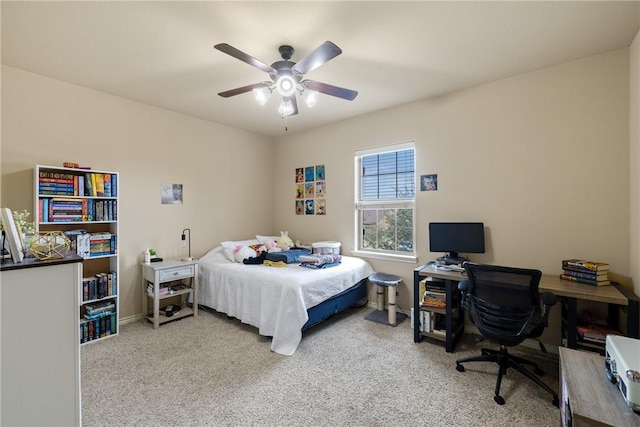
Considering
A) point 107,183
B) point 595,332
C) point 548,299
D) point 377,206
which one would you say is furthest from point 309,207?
point 595,332

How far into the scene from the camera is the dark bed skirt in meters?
2.91

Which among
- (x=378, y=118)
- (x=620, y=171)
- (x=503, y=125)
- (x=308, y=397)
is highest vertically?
(x=378, y=118)

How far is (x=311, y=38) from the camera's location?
2135 millimetres

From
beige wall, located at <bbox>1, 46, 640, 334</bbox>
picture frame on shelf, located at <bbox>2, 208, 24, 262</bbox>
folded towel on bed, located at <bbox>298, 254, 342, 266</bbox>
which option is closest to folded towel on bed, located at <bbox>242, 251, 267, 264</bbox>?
folded towel on bed, located at <bbox>298, 254, 342, 266</bbox>

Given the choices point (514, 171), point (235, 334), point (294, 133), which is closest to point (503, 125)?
point (514, 171)

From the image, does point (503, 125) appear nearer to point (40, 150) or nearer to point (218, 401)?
point (218, 401)

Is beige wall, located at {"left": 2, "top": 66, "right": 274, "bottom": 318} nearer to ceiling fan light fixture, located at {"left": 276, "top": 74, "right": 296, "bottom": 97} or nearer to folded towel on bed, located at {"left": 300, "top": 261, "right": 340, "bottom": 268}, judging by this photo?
folded towel on bed, located at {"left": 300, "top": 261, "right": 340, "bottom": 268}

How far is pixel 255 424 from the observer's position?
5.71 ft

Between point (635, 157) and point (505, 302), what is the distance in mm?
1543

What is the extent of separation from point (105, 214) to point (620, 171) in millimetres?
4902

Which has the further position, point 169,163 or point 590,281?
point 169,163

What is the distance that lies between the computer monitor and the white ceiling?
1532mm

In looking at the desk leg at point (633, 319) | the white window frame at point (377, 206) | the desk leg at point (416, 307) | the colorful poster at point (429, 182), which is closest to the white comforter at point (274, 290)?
the white window frame at point (377, 206)

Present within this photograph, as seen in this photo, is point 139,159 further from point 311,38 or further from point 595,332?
point 595,332
